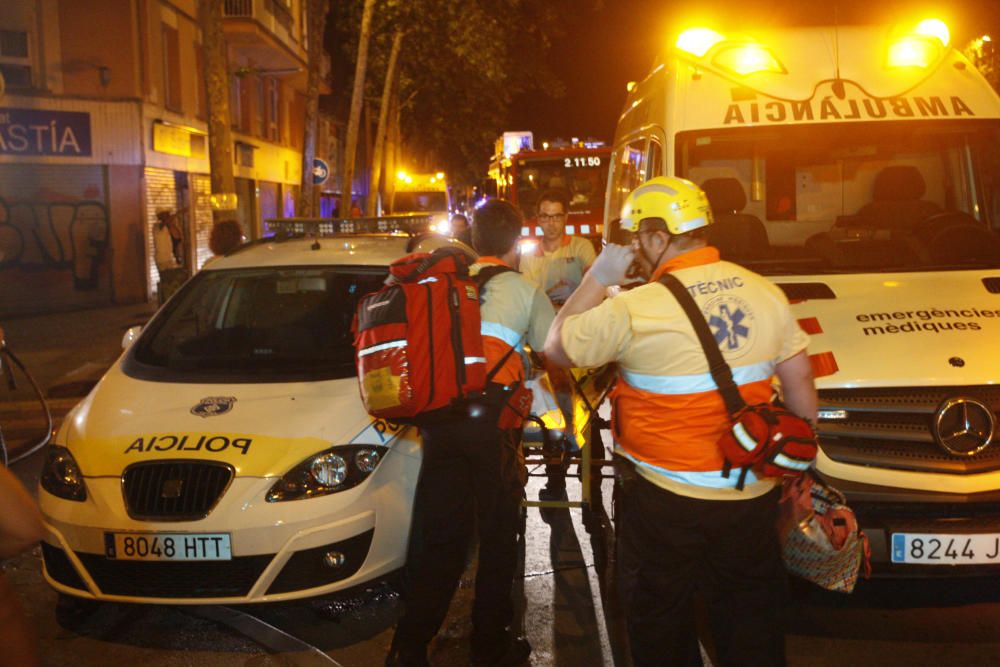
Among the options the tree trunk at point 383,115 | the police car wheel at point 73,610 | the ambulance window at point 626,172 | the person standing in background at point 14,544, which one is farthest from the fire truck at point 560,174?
the person standing in background at point 14,544

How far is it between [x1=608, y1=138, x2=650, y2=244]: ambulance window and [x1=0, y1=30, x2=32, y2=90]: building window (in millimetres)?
13461

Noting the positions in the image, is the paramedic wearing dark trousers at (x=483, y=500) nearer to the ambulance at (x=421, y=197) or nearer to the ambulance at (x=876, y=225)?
the ambulance at (x=876, y=225)

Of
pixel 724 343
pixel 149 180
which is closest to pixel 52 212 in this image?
pixel 149 180

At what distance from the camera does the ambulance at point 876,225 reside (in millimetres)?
4102

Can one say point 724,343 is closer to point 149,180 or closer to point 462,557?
point 462,557

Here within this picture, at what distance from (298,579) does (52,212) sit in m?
16.0

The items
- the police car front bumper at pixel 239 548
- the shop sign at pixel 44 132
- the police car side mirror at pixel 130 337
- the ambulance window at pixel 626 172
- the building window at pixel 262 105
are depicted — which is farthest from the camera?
the building window at pixel 262 105

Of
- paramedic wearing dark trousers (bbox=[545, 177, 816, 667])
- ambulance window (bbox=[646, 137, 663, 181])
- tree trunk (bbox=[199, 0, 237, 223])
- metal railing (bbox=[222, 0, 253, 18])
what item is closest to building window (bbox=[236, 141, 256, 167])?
metal railing (bbox=[222, 0, 253, 18])

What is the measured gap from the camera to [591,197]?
813 inches

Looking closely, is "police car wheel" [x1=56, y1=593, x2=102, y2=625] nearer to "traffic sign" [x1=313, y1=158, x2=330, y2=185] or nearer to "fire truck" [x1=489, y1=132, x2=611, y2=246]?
"fire truck" [x1=489, y1=132, x2=611, y2=246]

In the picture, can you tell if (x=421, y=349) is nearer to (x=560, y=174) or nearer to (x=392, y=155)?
(x=560, y=174)

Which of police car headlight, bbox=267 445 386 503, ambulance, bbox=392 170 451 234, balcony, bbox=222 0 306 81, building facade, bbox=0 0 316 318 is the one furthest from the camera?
ambulance, bbox=392 170 451 234

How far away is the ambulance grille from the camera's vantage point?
4105 millimetres

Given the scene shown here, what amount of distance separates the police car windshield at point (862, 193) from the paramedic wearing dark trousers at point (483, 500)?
1.89 meters
